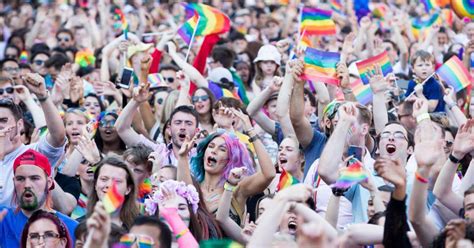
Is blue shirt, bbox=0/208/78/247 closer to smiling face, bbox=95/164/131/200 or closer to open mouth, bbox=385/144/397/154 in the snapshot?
smiling face, bbox=95/164/131/200

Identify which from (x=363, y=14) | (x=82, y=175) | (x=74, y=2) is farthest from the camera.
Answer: (x=74, y=2)

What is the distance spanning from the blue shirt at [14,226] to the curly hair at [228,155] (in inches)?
A: 56.7

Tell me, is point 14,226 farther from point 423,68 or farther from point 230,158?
point 423,68

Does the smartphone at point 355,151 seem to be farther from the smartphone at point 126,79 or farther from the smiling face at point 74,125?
the smartphone at point 126,79

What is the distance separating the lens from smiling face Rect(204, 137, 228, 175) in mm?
8500

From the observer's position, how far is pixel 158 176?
26.5 feet

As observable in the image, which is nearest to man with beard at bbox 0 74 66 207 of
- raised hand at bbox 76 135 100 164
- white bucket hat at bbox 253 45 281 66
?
raised hand at bbox 76 135 100 164

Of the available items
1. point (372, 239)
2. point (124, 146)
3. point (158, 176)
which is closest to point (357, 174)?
point (372, 239)

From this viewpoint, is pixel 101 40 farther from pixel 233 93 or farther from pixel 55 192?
pixel 55 192

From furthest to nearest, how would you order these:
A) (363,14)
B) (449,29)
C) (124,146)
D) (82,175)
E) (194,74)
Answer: (449,29)
(363,14)
(194,74)
(124,146)
(82,175)

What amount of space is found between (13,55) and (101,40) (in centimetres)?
228

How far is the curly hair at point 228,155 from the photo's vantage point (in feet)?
28.0

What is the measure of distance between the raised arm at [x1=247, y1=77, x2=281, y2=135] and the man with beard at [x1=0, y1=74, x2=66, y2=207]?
6.88 ft

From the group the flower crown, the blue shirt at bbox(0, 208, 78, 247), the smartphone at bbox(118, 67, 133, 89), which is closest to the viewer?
the flower crown
